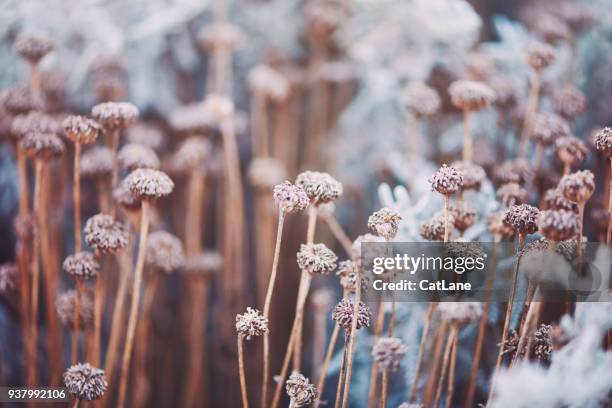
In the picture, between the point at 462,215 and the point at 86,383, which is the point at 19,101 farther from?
the point at 462,215

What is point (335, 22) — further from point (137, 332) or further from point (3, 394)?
point (3, 394)

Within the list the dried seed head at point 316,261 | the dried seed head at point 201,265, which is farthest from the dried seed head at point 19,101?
the dried seed head at point 316,261

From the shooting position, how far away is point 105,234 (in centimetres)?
45

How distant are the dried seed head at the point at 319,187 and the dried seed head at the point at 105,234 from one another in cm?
16

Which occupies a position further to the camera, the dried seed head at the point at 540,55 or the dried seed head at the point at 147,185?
the dried seed head at the point at 540,55

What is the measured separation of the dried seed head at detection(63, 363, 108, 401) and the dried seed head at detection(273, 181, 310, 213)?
19 cm

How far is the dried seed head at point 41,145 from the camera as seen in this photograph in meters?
0.48

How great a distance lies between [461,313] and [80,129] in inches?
13.3

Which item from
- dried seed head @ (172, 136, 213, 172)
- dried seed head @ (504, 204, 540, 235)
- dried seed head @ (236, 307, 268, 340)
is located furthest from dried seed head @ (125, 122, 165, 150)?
dried seed head @ (504, 204, 540, 235)

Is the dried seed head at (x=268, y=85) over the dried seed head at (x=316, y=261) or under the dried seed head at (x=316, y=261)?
over

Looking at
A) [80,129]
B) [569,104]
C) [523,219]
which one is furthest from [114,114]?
[569,104]

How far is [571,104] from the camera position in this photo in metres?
0.58

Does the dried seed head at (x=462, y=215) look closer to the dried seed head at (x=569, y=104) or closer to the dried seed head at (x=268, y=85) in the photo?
the dried seed head at (x=569, y=104)

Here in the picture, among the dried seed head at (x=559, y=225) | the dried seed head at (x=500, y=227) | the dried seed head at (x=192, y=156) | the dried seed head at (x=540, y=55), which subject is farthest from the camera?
the dried seed head at (x=192, y=156)
